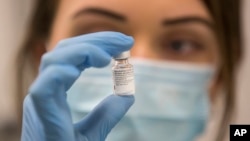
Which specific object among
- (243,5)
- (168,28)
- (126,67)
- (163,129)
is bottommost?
(163,129)

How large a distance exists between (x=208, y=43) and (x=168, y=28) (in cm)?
14

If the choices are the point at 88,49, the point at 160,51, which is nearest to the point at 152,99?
the point at 160,51

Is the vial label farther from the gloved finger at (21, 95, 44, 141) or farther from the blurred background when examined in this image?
the blurred background

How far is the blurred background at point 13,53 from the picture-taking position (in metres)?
1.32

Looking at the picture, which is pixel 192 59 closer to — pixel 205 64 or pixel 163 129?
pixel 205 64

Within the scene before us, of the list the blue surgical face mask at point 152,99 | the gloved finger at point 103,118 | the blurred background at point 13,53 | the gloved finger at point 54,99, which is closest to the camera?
the gloved finger at point 54,99

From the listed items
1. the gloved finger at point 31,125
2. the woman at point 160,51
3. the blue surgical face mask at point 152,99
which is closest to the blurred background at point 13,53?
the woman at point 160,51

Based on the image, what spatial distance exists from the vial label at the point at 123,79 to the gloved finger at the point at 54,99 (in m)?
0.09

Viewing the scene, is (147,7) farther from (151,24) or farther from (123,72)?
(123,72)

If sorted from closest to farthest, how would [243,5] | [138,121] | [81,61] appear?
[81,61] → [138,121] → [243,5]

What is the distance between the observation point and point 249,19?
1.32 m

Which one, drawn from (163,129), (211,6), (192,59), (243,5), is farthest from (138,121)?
(243,5)

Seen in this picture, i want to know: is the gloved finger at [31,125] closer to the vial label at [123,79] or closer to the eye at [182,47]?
the vial label at [123,79]

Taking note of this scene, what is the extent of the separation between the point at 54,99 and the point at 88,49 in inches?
4.4
